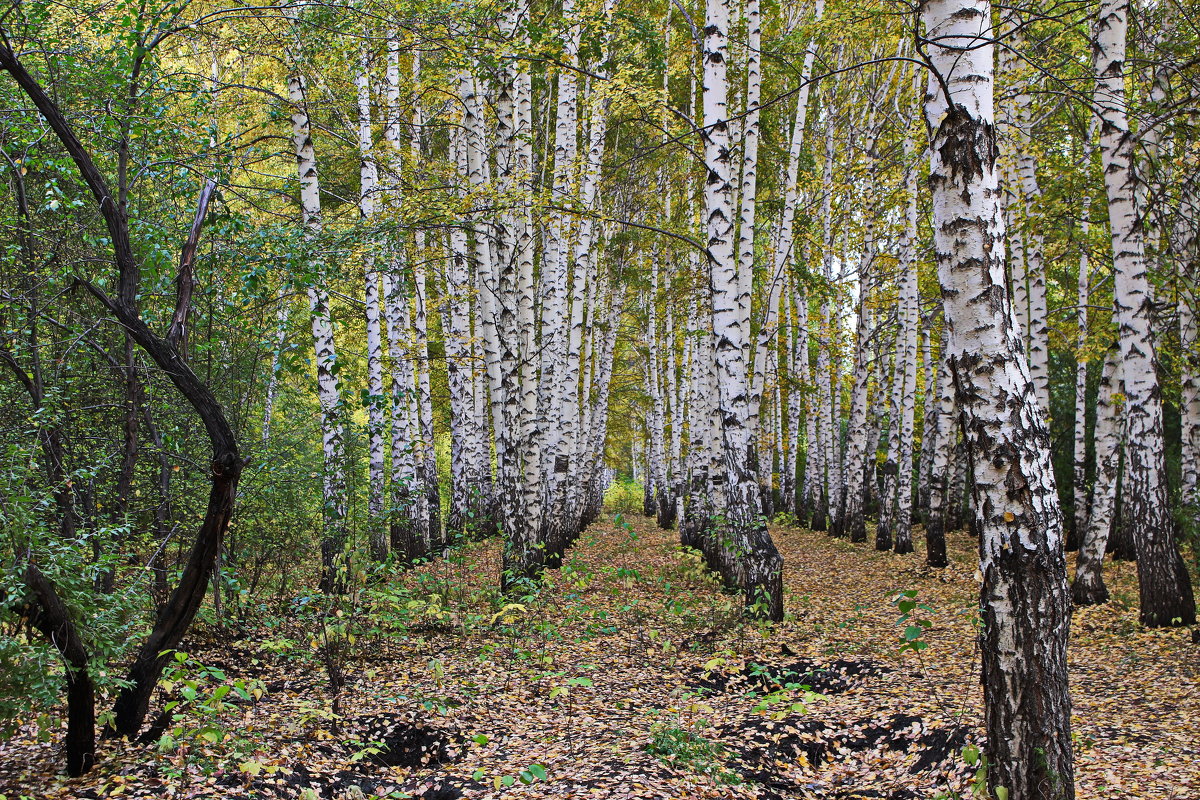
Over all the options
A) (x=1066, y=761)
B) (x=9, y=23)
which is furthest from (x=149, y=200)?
(x=1066, y=761)

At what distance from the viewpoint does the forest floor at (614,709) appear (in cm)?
437

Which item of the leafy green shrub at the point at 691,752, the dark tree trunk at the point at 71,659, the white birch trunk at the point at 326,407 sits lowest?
the leafy green shrub at the point at 691,752

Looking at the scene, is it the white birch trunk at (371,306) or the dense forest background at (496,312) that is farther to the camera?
the white birch trunk at (371,306)

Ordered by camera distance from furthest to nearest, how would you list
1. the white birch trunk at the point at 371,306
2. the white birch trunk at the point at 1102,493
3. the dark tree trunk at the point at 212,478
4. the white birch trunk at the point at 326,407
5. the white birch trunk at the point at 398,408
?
the white birch trunk at the point at 398,408, the white birch trunk at the point at 371,306, the white birch trunk at the point at 1102,493, the white birch trunk at the point at 326,407, the dark tree trunk at the point at 212,478

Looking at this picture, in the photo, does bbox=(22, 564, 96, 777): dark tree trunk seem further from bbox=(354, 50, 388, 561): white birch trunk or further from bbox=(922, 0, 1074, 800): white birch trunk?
bbox=(354, 50, 388, 561): white birch trunk

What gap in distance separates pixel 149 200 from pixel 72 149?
4.13 metres

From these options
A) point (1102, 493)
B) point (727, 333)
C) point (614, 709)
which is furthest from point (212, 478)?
point (1102, 493)

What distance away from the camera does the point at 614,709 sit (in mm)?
6125

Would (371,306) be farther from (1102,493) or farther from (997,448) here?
(1102,493)

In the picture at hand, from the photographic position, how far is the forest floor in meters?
4.37

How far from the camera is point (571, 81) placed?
964 cm

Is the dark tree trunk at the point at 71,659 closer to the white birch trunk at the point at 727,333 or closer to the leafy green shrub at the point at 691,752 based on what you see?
the leafy green shrub at the point at 691,752

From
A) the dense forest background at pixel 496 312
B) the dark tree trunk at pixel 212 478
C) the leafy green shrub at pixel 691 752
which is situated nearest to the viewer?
the dense forest background at pixel 496 312

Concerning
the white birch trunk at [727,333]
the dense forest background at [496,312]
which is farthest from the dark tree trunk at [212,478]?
the white birch trunk at [727,333]
